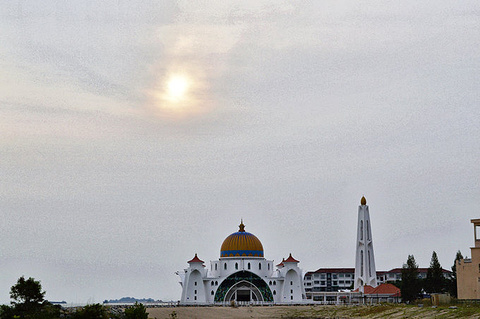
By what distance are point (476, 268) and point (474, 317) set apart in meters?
11.0

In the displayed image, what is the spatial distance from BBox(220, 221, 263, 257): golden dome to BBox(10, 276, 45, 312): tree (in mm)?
51164

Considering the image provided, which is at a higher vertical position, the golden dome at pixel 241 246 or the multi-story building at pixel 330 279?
the golden dome at pixel 241 246

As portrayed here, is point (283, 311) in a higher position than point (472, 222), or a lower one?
lower

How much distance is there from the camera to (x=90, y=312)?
34094 mm

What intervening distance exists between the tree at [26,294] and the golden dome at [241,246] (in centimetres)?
5116

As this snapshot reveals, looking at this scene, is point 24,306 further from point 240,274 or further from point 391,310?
point 240,274

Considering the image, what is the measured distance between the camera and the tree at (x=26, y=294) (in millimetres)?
38594

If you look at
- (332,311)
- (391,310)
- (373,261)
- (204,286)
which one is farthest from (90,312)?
(373,261)

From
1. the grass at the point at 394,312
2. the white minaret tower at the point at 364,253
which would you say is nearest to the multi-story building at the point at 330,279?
the white minaret tower at the point at 364,253

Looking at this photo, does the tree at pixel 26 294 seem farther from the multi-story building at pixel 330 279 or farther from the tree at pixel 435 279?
the multi-story building at pixel 330 279

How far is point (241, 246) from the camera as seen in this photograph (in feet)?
293

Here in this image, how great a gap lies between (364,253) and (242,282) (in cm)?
1667

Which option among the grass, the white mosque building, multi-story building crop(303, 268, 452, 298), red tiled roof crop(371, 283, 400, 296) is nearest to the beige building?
the grass

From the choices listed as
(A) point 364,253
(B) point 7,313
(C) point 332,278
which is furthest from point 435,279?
(B) point 7,313
